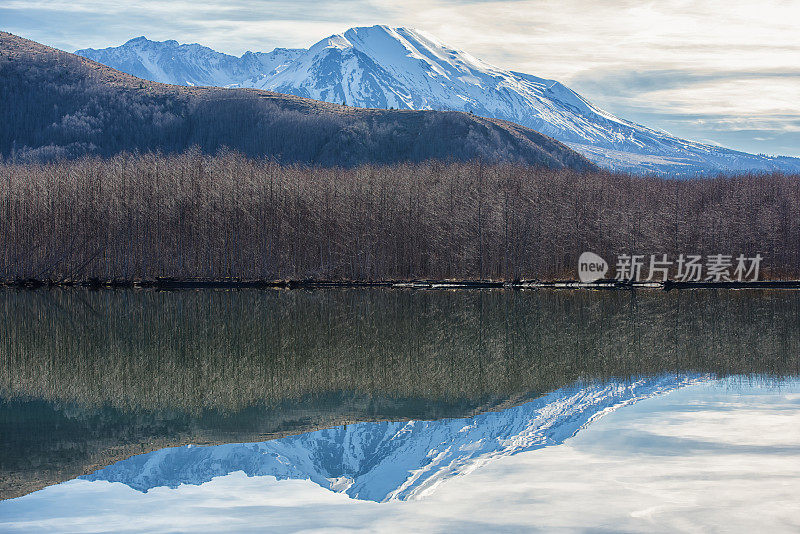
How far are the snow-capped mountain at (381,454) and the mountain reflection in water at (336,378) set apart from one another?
67 mm

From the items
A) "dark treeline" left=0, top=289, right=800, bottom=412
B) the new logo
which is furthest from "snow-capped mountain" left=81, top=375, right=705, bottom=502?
the new logo

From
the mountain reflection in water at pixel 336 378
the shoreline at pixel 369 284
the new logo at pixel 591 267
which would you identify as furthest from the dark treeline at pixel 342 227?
the mountain reflection in water at pixel 336 378

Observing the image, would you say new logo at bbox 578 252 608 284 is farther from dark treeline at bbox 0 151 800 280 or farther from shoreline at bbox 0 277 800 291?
shoreline at bbox 0 277 800 291

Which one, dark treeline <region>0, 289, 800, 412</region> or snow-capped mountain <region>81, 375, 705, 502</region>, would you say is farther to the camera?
dark treeline <region>0, 289, 800, 412</region>

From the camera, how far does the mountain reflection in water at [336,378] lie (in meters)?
18.8

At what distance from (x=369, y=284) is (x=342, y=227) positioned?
30.6ft

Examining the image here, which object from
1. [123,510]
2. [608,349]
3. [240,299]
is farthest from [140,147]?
[123,510]

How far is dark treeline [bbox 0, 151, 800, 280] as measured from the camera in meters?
81.5

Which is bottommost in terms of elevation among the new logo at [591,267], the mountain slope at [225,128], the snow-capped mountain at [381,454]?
the snow-capped mountain at [381,454]

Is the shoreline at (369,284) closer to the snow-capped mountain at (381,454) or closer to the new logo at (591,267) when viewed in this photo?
the new logo at (591,267)

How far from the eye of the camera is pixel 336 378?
93.1 ft

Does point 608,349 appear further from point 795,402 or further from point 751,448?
point 751,448

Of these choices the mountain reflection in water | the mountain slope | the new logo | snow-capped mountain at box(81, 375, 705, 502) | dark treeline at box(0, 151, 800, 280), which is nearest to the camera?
snow-capped mountain at box(81, 375, 705, 502)

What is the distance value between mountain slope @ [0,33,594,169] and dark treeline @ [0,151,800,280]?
277 feet
